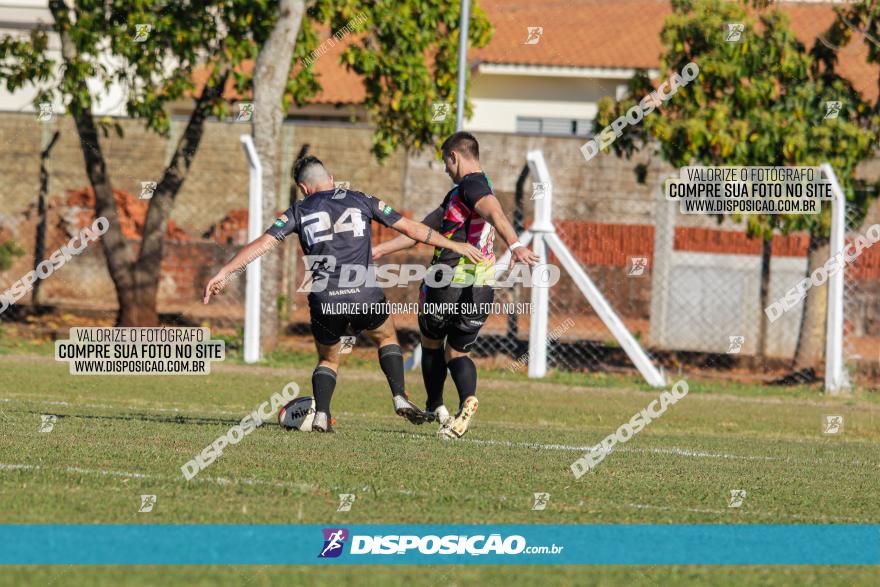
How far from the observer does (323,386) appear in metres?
9.04

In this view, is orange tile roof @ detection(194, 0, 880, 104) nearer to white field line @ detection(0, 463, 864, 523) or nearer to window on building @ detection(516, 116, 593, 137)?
window on building @ detection(516, 116, 593, 137)

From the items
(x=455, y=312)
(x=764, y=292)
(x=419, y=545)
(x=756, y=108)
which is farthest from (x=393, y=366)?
(x=764, y=292)

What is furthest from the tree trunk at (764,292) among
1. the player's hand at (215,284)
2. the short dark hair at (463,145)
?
the player's hand at (215,284)

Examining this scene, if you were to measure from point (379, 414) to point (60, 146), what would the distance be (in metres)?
11.2

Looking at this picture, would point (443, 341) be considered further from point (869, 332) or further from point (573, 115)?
point (573, 115)

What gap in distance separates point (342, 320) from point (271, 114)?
790cm

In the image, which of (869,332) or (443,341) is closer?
(443,341)

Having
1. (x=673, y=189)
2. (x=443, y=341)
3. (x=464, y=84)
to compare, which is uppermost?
(x=464, y=84)

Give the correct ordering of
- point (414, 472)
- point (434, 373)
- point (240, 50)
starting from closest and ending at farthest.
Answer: point (414, 472)
point (434, 373)
point (240, 50)

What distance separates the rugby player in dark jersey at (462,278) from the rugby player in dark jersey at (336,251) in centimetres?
24

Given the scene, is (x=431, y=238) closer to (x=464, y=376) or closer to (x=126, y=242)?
(x=464, y=376)

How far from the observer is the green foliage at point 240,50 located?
55.4ft

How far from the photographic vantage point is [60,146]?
21.0 meters

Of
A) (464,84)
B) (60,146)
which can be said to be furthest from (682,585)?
(60,146)
